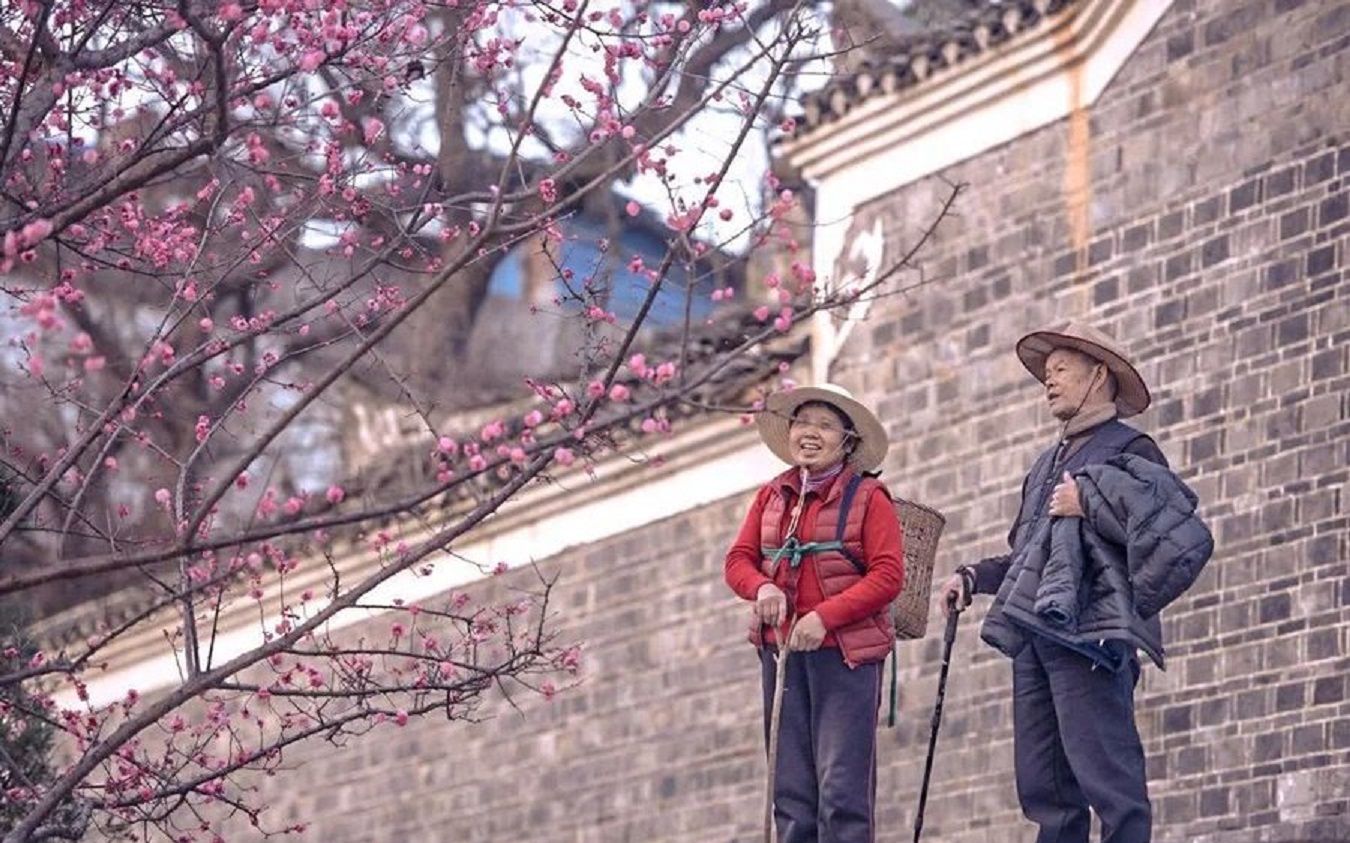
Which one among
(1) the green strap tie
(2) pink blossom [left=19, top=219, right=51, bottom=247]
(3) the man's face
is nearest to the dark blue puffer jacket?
(3) the man's face

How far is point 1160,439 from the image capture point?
42.0 feet

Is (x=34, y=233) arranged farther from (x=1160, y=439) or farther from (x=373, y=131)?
(x=1160, y=439)

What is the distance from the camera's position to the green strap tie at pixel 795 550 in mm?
9773

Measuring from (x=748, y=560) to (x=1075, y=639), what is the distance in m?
1.18

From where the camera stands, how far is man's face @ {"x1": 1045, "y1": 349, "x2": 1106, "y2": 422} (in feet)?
32.0

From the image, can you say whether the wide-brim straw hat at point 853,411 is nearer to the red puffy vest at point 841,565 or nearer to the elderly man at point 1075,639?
the red puffy vest at point 841,565

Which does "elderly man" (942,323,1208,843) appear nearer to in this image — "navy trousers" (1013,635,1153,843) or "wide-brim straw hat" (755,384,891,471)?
"navy trousers" (1013,635,1153,843)

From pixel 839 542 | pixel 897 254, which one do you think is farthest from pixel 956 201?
pixel 839 542

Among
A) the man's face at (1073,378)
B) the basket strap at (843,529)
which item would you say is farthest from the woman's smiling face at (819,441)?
the man's face at (1073,378)

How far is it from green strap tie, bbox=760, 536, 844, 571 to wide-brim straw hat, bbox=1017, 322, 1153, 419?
0.88 m

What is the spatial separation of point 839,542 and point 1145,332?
3.60 m

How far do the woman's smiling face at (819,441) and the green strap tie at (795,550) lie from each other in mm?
268

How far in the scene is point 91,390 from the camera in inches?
901

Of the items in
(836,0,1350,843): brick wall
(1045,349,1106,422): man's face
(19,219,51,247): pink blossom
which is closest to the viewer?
(19,219,51,247): pink blossom
